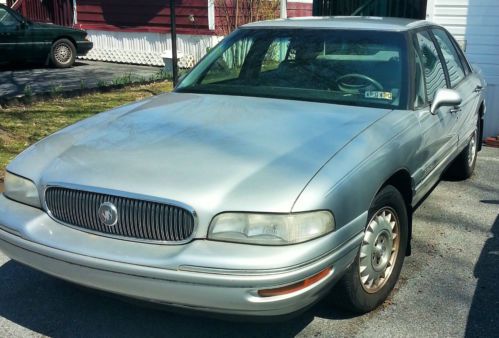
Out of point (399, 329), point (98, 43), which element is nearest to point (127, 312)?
point (399, 329)

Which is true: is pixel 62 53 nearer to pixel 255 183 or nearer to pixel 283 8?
pixel 283 8

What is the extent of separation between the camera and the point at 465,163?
5.66 metres

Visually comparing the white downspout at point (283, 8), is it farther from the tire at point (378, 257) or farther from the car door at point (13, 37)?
the tire at point (378, 257)

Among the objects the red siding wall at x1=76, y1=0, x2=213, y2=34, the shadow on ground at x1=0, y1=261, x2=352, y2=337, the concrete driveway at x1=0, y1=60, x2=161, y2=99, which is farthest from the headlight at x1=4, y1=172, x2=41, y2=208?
the red siding wall at x1=76, y1=0, x2=213, y2=34

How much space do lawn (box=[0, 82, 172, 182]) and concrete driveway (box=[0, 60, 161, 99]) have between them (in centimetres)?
80

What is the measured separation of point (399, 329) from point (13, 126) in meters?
5.80

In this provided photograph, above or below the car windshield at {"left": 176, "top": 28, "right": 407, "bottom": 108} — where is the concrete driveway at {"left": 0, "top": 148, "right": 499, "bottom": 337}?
below

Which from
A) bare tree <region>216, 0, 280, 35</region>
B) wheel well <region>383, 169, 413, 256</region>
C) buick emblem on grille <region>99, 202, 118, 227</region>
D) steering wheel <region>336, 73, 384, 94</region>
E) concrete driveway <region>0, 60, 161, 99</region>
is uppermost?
bare tree <region>216, 0, 280, 35</region>

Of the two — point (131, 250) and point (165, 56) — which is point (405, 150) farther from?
point (165, 56)

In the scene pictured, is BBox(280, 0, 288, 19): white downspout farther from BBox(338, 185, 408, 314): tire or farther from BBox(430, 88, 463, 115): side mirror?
BBox(338, 185, 408, 314): tire

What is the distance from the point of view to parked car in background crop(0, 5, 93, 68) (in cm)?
1298

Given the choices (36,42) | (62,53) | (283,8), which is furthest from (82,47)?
(283,8)

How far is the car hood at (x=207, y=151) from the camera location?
261 cm

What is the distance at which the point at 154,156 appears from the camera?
2902mm
